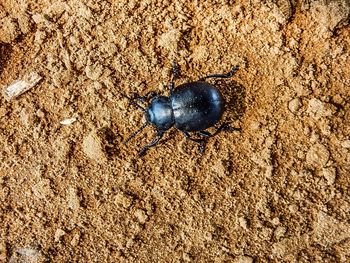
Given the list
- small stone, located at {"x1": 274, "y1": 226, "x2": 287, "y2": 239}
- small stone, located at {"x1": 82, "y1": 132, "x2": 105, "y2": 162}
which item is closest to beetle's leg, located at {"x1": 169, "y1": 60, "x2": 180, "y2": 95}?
small stone, located at {"x1": 82, "y1": 132, "x2": 105, "y2": 162}

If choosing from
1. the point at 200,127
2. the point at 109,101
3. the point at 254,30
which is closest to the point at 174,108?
the point at 200,127

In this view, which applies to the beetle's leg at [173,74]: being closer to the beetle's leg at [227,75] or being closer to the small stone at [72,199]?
the beetle's leg at [227,75]

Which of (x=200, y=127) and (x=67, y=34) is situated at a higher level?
(x=67, y=34)

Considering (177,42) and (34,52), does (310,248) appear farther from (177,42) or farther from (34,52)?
(34,52)

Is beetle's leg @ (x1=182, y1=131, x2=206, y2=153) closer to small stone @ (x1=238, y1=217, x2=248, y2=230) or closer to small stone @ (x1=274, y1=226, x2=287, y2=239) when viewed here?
small stone @ (x1=238, y1=217, x2=248, y2=230)

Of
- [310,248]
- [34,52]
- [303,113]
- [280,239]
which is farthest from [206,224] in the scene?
[34,52]

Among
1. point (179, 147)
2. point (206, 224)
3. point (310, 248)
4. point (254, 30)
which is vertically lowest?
point (310, 248)

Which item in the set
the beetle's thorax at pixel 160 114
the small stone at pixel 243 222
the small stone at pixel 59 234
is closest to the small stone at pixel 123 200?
the small stone at pixel 59 234

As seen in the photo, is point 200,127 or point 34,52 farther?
point 34,52
